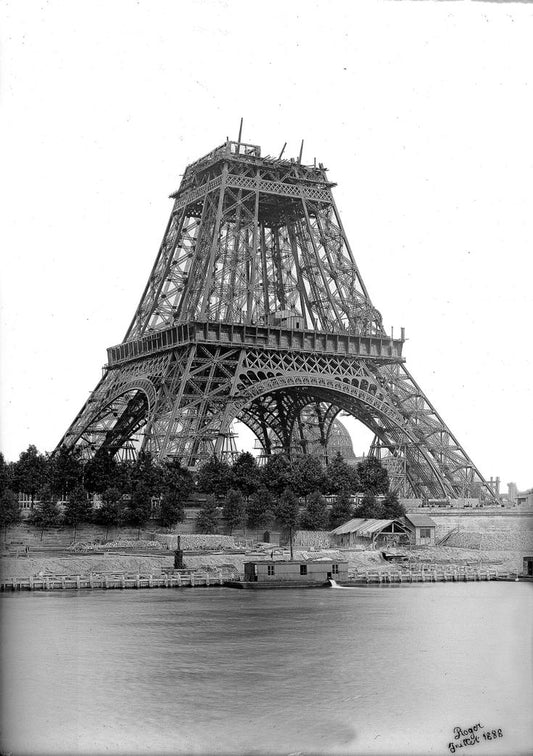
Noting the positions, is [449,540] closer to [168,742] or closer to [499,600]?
[499,600]

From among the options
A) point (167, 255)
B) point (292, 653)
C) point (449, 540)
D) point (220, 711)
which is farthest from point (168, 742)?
point (167, 255)

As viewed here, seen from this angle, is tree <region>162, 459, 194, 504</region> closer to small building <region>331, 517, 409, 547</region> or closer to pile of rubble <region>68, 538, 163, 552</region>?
pile of rubble <region>68, 538, 163, 552</region>

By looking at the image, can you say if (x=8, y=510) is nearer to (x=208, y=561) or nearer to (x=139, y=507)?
(x=139, y=507)

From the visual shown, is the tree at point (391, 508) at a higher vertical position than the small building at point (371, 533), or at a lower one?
higher

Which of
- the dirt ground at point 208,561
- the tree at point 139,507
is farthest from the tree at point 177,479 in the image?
the dirt ground at point 208,561

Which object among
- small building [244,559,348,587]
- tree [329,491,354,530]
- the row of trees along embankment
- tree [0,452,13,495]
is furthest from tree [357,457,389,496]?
tree [0,452,13,495]

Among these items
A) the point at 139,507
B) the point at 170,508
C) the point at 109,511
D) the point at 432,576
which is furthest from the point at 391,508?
the point at 109,511

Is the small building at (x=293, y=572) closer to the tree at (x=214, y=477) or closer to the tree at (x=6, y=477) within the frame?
the tree at (x=214, y=477)
